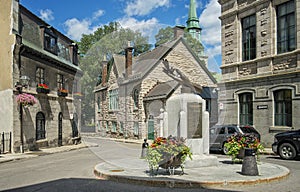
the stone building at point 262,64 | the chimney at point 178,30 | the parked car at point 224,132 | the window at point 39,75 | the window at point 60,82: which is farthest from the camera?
the window at point 60,82

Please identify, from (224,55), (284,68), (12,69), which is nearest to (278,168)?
(284,68)

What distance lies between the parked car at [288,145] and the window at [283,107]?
4.21m

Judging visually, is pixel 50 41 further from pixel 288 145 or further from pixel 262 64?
pixel 288 145

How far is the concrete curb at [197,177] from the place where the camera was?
8.72 meters

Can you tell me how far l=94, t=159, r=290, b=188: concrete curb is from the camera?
872 centimetres

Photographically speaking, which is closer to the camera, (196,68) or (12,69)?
(196,68)

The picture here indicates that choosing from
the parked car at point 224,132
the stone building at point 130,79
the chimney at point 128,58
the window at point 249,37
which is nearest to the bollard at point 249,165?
the stone building at point 130,79

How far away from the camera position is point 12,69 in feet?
62.9

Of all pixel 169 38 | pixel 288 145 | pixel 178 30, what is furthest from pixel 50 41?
pixel 288 145

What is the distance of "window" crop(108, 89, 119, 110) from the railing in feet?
41.5

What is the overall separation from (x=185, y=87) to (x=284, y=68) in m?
12.2

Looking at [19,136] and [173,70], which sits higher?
[173,70]

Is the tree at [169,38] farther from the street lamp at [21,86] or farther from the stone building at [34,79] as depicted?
the street lamp at [21,86]

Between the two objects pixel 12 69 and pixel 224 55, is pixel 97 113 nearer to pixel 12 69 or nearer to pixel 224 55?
pixel 12 69
